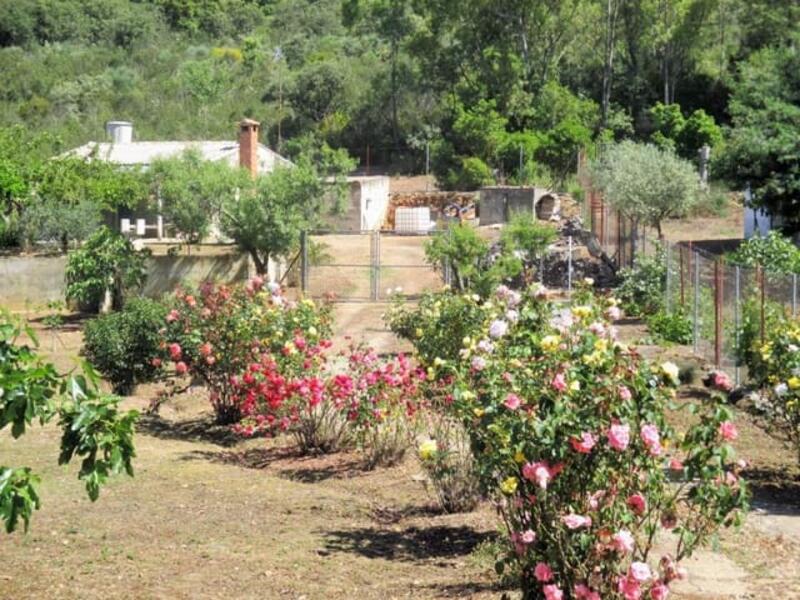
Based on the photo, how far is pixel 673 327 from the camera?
23.6 metres

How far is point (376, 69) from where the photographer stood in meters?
72.4

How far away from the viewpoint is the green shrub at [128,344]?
58.4 ft

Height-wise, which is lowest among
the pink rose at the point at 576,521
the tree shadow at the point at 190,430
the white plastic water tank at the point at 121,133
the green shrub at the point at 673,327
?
the tree shadow at the point at 190,430

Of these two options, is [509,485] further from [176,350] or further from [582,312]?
[176,350]

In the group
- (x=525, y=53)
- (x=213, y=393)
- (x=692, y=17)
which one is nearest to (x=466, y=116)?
(x=525, y=53)

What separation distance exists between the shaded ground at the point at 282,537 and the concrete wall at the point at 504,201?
1310 inches

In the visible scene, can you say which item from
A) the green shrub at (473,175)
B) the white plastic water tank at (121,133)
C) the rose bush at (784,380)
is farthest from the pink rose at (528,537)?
the green shrub at (473,175)

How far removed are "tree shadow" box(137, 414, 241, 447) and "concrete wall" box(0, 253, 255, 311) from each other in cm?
1519

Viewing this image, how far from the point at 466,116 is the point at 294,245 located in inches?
1066

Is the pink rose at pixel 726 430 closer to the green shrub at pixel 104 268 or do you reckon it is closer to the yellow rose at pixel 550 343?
the yellow rose at pixel 550 343

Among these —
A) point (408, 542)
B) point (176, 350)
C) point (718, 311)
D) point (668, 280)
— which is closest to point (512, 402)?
point (408, 542)

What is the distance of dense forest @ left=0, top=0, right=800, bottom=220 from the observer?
56.1 metres

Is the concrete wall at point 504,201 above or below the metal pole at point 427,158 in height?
below

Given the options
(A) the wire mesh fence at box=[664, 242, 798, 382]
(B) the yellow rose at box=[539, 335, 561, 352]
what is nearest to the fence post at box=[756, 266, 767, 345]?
(A) the wire mesh fence at box=[664, 242, 798, 382]
